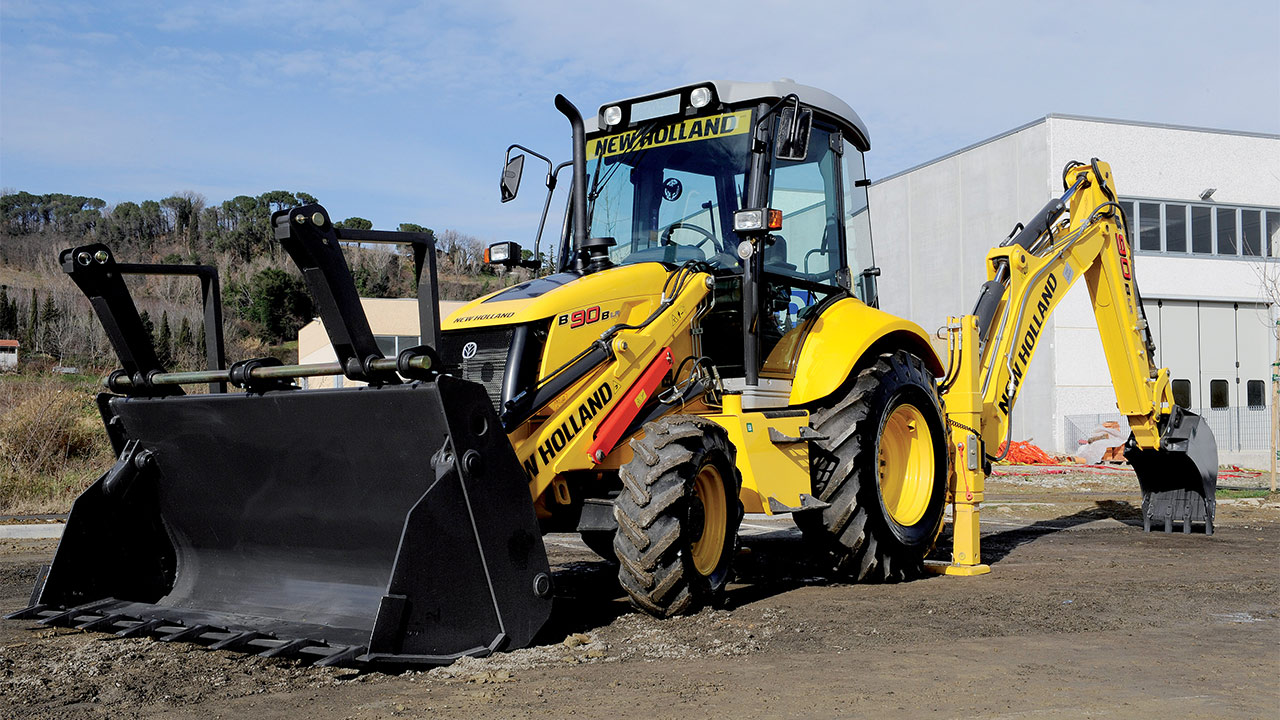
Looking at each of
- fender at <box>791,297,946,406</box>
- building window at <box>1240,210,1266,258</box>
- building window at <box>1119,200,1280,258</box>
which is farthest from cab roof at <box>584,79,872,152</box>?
building window at <box>1240,210,1266,258</box>

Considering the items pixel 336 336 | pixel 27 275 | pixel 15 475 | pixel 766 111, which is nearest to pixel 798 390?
pixel 766 111

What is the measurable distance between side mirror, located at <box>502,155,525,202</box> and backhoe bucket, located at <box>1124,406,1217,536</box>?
6493mm

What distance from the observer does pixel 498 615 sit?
466 cm

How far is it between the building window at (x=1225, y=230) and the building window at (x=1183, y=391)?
10.9ft

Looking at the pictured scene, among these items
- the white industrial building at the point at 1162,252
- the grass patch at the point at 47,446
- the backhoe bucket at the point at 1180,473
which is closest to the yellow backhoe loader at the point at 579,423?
the backhoe bucket at the point at 1180,473

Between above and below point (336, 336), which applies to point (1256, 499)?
below

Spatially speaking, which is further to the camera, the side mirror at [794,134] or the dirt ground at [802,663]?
the side mirror at [794,134]

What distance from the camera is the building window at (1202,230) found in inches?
980

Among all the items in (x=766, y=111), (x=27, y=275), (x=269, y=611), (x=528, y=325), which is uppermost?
(x=27, y=275)

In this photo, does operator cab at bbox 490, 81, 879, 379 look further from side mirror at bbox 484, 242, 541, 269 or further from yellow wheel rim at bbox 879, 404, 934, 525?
yellow wheel rim at bbox 879, 404, 934, 525

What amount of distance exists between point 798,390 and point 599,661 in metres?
2.66

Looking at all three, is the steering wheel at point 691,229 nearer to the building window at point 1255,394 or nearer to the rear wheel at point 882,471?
the rear wheel at point 882,471

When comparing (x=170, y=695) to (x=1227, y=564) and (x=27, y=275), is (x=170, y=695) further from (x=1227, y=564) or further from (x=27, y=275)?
(x=27, y=275)

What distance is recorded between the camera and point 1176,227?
81.4 feet
